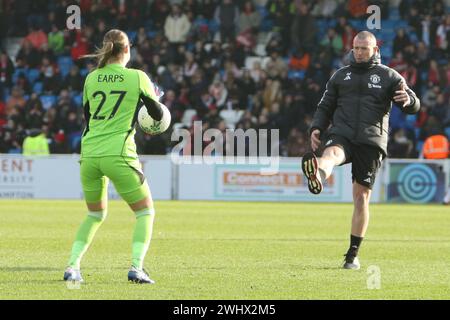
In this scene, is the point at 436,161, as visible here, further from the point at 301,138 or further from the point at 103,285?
the point at 103,285

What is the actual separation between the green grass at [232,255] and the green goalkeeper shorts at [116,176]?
810 mm

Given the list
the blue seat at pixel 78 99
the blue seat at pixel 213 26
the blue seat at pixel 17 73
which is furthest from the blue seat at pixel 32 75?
the blue seat at pixel 213 26

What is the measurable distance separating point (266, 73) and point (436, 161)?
6695 mm

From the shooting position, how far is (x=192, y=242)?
560 inches

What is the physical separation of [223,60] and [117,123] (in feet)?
76.1

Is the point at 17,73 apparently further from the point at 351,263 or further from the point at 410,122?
the point at 351,263

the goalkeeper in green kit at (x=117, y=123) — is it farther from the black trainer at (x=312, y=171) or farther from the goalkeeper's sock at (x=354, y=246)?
the goalkeeper's sock at (x=354, y=246)

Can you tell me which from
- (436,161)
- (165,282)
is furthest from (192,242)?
(436,161)

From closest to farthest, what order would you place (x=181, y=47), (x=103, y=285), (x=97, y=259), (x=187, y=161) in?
(x=103, y=285), (x=97, y=259), (x=187, y=161), (x=181, y=47)

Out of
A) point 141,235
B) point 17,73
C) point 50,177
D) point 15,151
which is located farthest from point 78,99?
point 141,235

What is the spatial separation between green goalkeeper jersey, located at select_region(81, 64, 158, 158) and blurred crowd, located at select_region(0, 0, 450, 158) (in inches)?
754

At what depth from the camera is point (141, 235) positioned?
30.5ft

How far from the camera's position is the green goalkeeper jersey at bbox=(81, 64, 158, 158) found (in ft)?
29.8

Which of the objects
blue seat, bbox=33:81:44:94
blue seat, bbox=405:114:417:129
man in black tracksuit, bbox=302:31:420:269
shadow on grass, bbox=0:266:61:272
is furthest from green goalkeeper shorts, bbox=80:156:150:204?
blue seat, bbox=33:81:44:94
